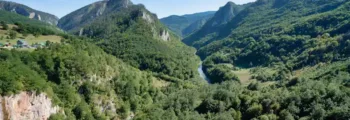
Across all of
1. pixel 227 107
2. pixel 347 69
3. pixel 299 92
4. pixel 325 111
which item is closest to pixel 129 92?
pixel 227 107

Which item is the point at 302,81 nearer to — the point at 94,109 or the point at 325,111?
the point at 325,111

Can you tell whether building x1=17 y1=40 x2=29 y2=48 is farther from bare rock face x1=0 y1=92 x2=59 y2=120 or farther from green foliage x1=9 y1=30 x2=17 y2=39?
bare rock face x1=0 y1=92 x2=59 y2=120

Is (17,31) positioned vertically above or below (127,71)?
above

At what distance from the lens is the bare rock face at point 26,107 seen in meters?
84.8

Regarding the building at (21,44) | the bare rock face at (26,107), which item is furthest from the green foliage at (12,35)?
the bare rock face at (26,107)

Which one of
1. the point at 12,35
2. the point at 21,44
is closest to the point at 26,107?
the point at 21,44

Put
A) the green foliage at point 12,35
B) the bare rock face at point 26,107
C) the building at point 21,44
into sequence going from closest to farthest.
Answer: the bare rock face at point 26,107 < the building at point 21,44 < the green foliage at point 12,35

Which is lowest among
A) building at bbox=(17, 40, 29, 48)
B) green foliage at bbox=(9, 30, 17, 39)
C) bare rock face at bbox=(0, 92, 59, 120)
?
bare rock face at bbox=(0, 92, 59, 120)

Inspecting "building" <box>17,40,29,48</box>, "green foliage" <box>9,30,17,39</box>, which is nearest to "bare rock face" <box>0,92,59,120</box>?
"building" <box>17,40,29,48</box>

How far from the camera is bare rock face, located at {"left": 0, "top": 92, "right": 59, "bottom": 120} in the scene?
8475cm

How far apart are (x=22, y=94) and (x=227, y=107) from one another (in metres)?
64.5

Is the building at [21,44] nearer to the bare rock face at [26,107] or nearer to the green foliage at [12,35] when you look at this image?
the green foliage at [12,35]

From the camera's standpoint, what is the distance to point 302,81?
430ft

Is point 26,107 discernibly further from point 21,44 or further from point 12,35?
point 12,35
